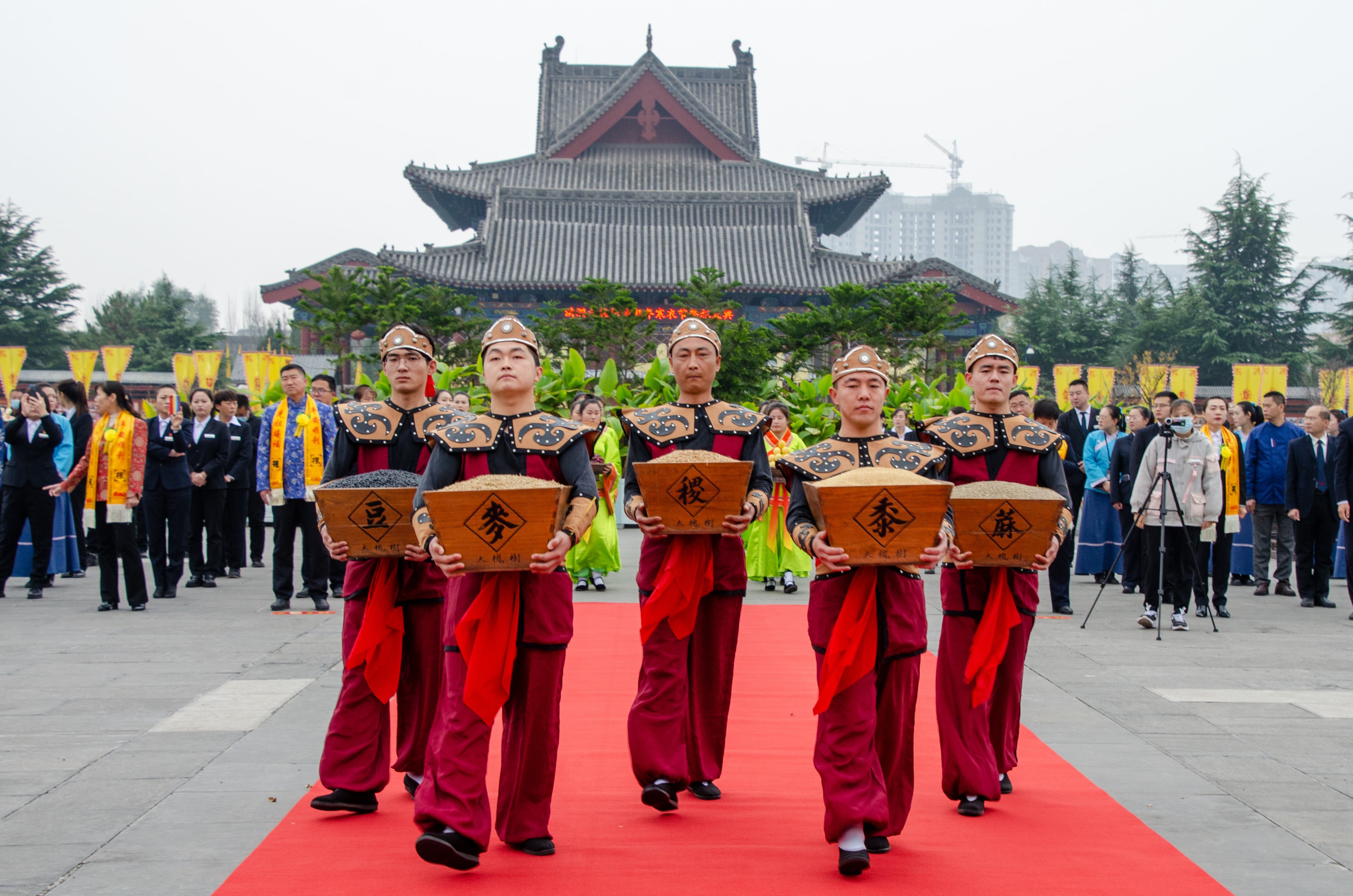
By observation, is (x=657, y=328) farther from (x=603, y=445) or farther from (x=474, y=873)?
(x=474, y=873)

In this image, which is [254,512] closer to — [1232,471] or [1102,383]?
[1232,471]

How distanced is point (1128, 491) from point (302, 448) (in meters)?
6.78

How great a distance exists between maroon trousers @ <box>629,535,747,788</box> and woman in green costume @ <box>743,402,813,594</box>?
5136 mm

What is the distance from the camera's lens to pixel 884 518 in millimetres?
3113

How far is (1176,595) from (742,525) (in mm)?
5267

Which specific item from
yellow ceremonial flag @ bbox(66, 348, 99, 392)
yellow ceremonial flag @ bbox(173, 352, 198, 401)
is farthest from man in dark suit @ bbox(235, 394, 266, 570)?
yellow ceremonial flag @ bbox(66, 348, 99, 392)

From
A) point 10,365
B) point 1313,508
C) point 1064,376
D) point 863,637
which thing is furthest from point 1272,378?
point 10,365

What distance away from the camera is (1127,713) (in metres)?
5.25

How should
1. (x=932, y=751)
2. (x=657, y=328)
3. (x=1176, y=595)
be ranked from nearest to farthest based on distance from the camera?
(x=932, y=751), (x=1176, y=595), (x=657, y=328)

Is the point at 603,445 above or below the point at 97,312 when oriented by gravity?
below

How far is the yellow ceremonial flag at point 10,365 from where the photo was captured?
15461 mm

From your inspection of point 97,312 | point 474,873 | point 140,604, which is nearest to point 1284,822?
point 474,873

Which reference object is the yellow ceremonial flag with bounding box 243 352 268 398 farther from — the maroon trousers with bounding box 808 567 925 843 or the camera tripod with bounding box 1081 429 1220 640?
the maroon trousers with bounding box 808 567 925 843

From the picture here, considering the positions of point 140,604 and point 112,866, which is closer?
point 112,866
